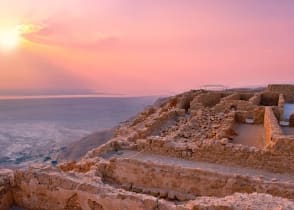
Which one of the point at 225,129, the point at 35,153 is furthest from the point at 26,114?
the point at 225,129

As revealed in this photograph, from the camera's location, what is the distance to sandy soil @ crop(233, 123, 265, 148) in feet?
40.2

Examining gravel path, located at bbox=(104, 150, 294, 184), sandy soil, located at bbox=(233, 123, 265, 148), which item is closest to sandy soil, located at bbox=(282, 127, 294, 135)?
sandy soil, located at bbox=(233, 123, 265, 148)

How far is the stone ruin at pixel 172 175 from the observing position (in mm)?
5355

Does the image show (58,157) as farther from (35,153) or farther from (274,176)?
(274,176)

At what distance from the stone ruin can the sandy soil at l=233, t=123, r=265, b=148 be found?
4 cm

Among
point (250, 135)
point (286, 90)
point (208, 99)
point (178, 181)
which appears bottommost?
point (178, 181)

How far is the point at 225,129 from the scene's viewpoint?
12.8 metres

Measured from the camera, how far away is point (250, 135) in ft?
45.0

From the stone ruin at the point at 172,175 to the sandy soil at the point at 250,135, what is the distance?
0.04m

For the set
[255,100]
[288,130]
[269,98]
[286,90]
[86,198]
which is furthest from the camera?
[286,90]

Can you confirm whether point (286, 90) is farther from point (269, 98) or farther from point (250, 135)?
point (250, 135)

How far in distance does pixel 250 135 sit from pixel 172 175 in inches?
258

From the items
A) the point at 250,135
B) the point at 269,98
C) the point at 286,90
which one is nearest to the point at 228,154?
the point at 250,135

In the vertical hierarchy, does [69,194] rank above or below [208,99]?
below
